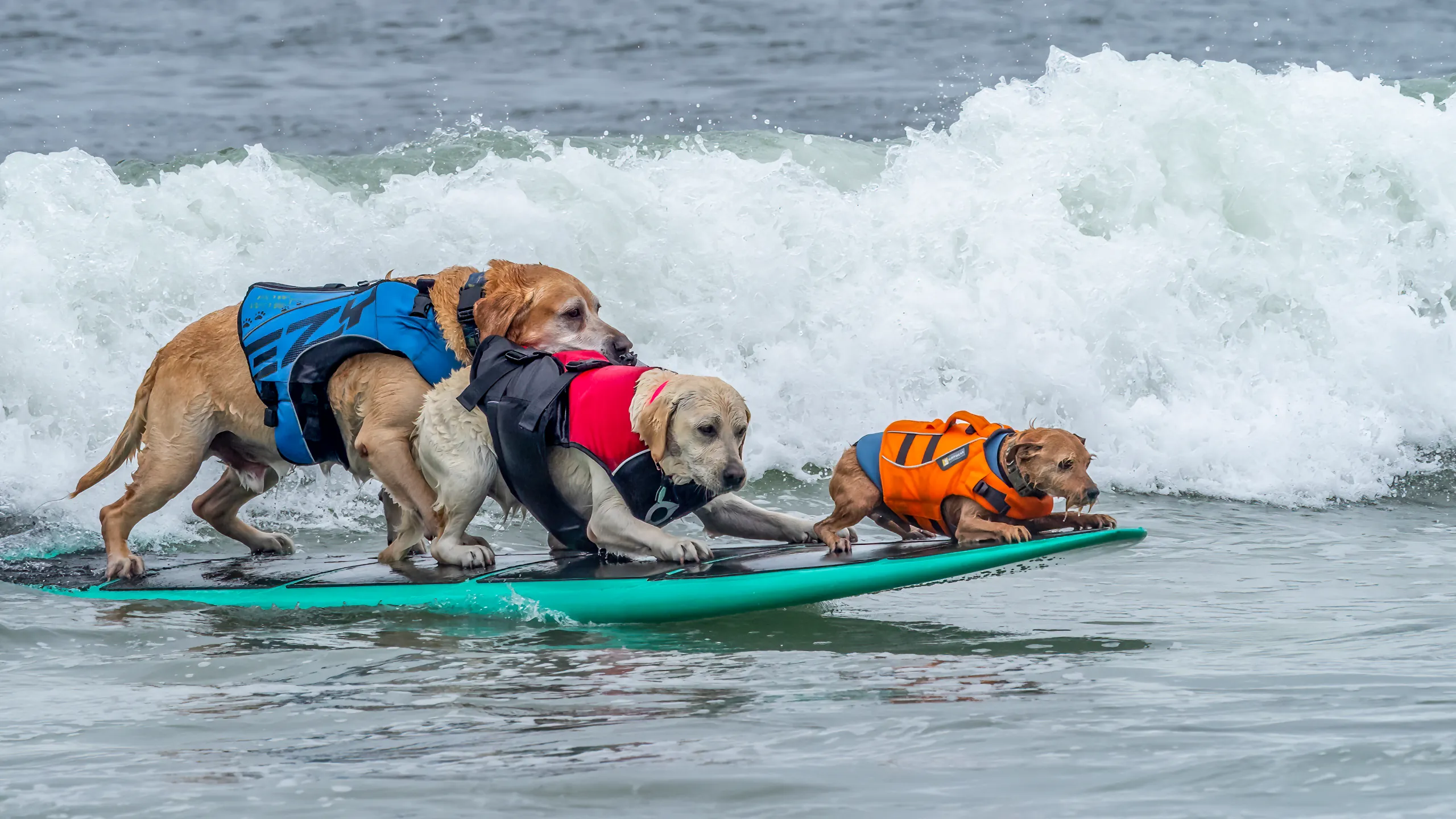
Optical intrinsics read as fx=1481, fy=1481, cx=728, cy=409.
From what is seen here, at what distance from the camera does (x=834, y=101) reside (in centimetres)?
1591

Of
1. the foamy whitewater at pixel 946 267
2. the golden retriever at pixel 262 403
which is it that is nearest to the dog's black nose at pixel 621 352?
the golden retriever at pixel 262 403

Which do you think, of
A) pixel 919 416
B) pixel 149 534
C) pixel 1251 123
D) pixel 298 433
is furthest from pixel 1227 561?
pixel 1251 123

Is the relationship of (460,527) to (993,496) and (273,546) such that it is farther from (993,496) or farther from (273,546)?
(993,496)

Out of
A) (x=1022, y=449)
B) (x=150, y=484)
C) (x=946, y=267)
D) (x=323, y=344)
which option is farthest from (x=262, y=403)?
(x=946, y=267)

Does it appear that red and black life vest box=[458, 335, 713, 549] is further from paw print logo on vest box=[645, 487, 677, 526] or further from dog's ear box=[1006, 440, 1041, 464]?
dog's ear box=[1006, 440, 1041, 464]

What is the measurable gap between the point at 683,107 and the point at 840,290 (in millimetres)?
6418

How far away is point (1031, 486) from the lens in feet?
17.5

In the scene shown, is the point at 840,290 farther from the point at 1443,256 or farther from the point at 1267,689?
the point at 1267,689

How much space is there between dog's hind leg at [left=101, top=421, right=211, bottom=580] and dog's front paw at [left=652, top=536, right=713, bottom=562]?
2141 millimetres

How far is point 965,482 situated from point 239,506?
3.42m

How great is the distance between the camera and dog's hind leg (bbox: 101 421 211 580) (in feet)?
20.3

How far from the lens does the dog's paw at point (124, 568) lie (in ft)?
20.3

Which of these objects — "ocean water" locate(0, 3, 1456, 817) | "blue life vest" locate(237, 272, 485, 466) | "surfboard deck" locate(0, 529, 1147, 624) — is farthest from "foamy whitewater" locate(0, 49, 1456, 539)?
"blue life vest" locate(237, 272, 485, 466)

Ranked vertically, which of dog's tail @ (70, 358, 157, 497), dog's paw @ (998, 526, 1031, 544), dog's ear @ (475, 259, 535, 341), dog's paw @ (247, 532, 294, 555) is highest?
dog's ear @ (475, 259, 535, 341)
